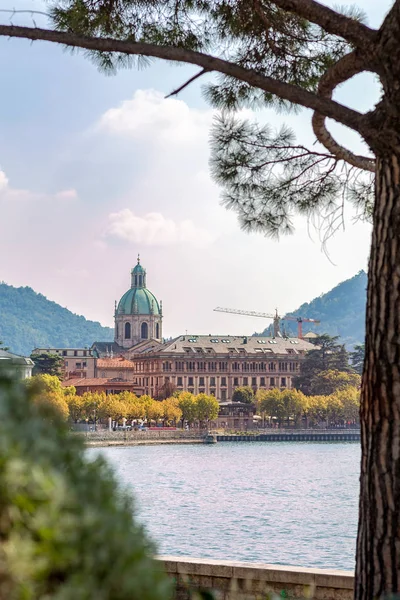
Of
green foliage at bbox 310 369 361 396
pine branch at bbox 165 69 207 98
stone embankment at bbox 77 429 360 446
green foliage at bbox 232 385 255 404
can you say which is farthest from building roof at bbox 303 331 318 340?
pine branch at bbox 165 69 207 98

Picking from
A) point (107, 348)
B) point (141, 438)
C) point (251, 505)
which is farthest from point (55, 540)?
point (107, 348)

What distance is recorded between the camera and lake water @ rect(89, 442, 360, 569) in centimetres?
1728

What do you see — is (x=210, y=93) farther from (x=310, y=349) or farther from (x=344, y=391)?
(x=310, y=349)

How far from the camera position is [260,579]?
16.0ft

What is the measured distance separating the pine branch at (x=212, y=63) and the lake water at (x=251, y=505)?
4.60ft

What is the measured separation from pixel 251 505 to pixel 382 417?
2478 centimetres

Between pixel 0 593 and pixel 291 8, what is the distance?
2.79 metres

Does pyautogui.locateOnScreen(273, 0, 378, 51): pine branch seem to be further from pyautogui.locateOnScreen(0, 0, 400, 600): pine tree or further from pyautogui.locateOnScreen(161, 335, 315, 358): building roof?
pyautogui.locateOnScreen(161, 335, 315, 358): building roof

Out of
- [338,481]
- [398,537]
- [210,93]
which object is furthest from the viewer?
[338,481]

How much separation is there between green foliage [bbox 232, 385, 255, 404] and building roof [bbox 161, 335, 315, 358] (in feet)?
16.1

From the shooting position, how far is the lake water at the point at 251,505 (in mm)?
17281

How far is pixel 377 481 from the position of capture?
109 inches

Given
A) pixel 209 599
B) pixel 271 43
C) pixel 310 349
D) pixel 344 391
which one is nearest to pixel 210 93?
pixel 271 43

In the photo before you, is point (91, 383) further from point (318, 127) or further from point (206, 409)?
point (318, 127)
